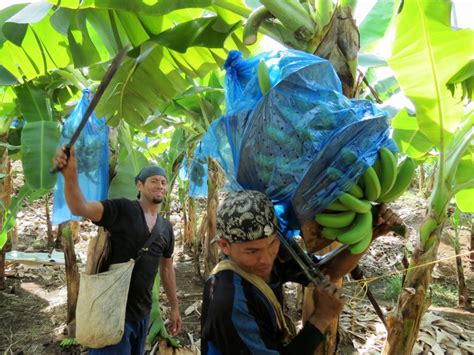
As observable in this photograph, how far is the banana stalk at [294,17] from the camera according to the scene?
1.29 meters

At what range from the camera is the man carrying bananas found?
108cm

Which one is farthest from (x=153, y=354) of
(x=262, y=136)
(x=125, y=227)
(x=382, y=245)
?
(x=382, y=245)

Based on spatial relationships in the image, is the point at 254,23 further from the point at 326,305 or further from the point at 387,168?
the point at 326,305

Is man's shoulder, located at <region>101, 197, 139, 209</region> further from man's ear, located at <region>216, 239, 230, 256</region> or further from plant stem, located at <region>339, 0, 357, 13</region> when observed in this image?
plant stem, located at <region>339, 0, 357, 13</region>

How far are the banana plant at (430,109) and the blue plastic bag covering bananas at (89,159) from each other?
197 cm

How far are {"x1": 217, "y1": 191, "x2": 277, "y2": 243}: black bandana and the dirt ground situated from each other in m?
0.90

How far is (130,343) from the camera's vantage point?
7.95 ft

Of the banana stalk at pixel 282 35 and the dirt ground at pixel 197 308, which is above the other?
the banana stalk at pixel 282 35

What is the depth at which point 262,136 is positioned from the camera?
1.03 meters

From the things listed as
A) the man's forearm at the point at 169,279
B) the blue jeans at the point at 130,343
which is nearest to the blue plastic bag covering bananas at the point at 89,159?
the man's forearm at the point at 169,279

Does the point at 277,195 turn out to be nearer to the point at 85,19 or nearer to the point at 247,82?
the point at 247,82

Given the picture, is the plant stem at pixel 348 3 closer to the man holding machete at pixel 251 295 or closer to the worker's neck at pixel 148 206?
the man holding machete at pixel 251 295

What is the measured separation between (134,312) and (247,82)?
1814 mm

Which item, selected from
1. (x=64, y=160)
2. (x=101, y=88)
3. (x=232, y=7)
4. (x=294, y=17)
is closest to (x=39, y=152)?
(x=64, y=160)
